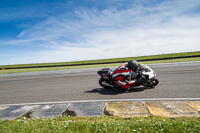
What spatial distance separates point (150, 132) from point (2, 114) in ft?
16.5

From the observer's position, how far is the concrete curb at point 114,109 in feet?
12.9

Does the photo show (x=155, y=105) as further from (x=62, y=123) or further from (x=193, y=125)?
(x=62, y=123)

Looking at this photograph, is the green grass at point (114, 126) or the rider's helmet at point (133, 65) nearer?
the green grass at point (114, 126)

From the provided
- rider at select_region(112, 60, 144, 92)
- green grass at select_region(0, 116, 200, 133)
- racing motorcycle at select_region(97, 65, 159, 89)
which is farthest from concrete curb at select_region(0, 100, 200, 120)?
racing motorcycle at select_region(97, 65, 159, 89)

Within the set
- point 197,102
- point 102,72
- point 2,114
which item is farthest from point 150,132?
point 2,114

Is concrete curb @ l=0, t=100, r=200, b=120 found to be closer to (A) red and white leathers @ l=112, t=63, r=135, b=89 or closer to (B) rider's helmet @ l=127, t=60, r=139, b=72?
(A) red and white leathers @ l=112, t=63, r=135, b=89

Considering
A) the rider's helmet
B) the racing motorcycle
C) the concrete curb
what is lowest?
the concrete curb

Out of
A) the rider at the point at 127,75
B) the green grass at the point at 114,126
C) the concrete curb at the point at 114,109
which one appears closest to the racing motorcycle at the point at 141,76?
the rider at the point at 127,75

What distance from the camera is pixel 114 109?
4422 mm

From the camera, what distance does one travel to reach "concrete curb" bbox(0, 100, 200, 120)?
155 inches

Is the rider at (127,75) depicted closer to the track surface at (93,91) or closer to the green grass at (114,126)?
the track surface at (93,91)

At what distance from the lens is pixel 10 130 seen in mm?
3352

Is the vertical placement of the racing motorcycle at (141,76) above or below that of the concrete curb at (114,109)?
above

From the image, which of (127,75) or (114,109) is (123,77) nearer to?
(127,75)
